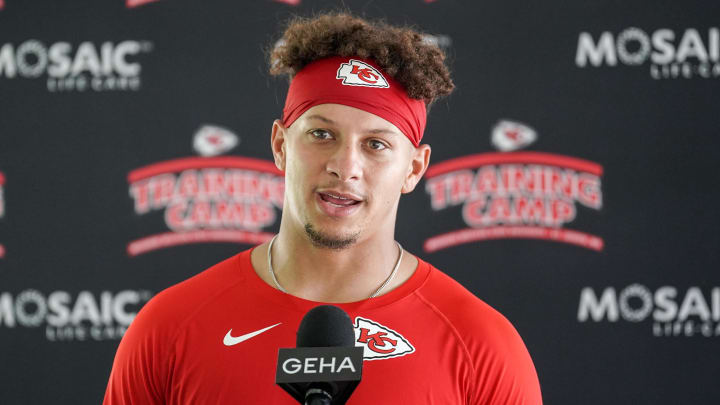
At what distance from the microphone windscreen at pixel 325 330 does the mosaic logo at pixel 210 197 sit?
1531mm

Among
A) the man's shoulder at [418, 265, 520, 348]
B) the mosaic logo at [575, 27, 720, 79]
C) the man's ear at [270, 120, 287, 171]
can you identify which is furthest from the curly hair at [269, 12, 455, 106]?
the mosaic logo at [575, 27, 720, 79]

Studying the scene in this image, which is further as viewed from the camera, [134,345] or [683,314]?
[683,314]

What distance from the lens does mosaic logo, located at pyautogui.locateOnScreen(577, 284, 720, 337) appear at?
2.39m

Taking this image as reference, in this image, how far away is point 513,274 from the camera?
242 centimetres

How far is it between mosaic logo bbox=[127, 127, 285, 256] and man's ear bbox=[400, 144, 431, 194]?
44.2 inches

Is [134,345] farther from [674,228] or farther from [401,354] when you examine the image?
[674,228]

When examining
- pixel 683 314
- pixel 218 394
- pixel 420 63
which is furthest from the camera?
pixel 683 314

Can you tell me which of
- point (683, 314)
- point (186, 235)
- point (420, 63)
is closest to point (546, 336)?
point (683, 314)

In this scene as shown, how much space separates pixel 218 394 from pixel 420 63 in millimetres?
637

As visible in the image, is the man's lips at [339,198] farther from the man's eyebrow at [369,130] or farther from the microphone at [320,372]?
the microphone at [320,372]

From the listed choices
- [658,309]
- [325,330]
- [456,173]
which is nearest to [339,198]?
[325,330]

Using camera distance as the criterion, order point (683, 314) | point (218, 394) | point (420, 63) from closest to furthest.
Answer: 1. point (218, 394)
2. point (420, 63)
3. point (683, 314)

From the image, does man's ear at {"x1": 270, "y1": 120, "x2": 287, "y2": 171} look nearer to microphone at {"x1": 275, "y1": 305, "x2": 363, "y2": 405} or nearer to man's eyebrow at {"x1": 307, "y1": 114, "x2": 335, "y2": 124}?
man's eyebrow at {"x1": 307, "y1": 114, "x2": 335, "y2": 124}

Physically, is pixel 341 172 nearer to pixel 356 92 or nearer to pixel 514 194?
pixel 356 92
